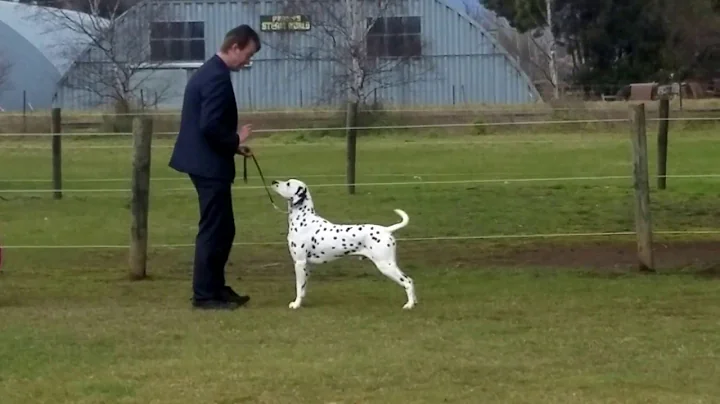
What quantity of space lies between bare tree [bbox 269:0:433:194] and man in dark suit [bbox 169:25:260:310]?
33.7 m

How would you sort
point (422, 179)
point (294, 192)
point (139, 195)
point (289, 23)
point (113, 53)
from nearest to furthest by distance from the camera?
point (294, 192) → point (139, 195) → point (422, 179) → point (113, 53) → point (289, 23)

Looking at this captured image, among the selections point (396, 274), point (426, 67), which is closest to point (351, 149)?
point (396, 274)

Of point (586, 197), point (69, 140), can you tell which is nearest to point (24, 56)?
point (69, 140)

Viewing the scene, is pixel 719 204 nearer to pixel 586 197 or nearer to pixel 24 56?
pixel 586 197

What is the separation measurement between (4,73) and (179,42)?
21.2 ft

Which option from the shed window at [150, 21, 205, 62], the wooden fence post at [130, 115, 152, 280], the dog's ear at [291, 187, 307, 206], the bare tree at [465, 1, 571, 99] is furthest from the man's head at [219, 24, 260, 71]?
the shed window at [150, 21, 205, 62]

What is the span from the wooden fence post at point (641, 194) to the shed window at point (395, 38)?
35.1 metres

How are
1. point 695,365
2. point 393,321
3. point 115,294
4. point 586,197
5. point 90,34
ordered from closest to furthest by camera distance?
1. point 695,365
2. point 393,321
3. point 115,294
4. point 586,197
5. point 90,34

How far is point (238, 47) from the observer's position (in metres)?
8.89

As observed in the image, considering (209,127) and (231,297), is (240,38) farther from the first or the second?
(231,297)

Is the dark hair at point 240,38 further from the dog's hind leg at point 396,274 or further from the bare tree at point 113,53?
the bare tree at point 113,53

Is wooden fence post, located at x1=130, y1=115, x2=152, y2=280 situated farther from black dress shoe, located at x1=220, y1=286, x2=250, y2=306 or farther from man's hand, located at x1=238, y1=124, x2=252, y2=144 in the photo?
man's hand, located at x1=238, y1=124, x2=252, y2=144

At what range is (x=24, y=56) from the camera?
164 feet

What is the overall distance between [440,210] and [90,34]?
3186 cm
